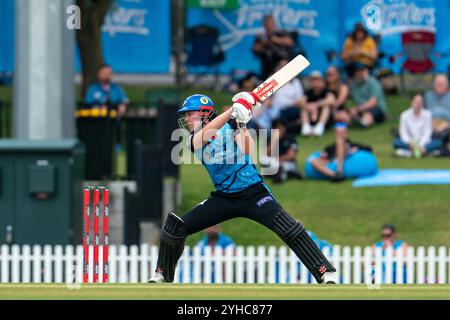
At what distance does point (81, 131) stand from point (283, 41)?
26.6 ft

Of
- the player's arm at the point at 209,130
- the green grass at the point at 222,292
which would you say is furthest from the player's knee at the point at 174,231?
the green grass at the point at 222,292

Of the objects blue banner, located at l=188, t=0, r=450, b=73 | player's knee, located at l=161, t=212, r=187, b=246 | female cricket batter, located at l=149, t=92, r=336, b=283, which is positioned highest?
blue banner, located at l=188, t=0, r=450, b=73

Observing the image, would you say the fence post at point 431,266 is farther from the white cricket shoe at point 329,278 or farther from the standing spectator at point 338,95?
the standing spectator at point 338,95

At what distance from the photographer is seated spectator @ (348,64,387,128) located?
26.1 metres

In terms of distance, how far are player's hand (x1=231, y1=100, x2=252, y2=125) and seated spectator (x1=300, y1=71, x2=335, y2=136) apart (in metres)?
12.5

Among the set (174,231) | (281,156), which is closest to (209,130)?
(174,231)

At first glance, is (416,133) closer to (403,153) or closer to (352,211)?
(403,153)

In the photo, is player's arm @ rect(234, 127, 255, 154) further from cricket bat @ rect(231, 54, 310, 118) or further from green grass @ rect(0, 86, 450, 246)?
green grass @ rect(0, 86, 450, 246)

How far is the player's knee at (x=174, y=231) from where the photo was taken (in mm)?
13094

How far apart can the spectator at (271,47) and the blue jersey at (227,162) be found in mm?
14486

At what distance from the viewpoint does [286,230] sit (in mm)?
12891

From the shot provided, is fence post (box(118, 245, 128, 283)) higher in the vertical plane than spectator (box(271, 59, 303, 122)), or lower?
lower

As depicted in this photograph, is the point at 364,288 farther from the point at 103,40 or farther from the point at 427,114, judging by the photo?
the point at 103,40

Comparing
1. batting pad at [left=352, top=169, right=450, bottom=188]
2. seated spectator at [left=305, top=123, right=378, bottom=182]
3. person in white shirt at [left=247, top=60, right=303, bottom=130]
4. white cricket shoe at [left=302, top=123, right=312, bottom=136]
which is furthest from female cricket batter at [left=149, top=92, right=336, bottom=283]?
white cricket shoe at [left=302, top=123, right=312, bottom=136]
